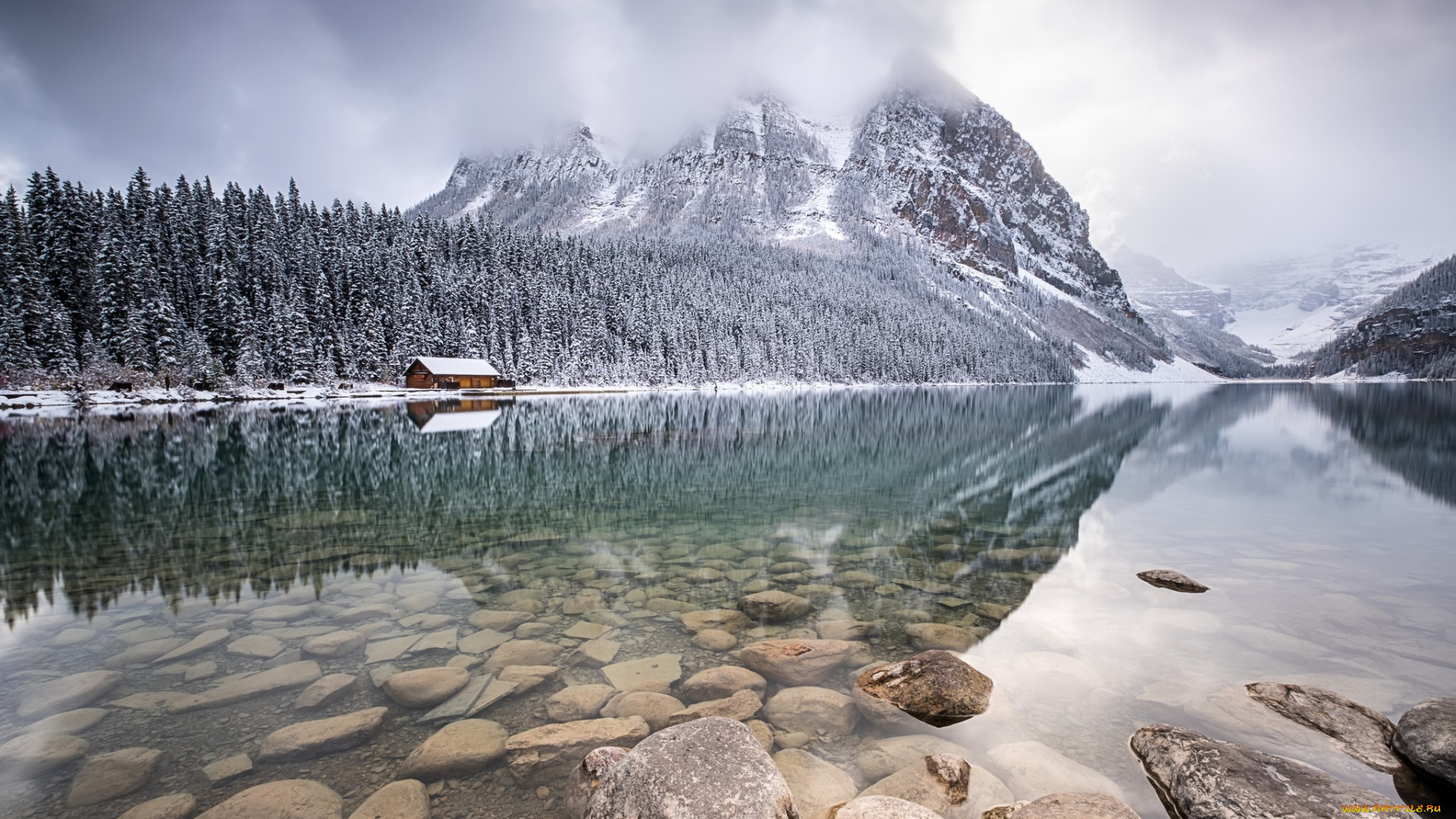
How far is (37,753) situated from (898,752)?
26.6 feet

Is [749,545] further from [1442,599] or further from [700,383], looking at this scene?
[700,383]

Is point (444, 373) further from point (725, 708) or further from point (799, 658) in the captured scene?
point (725, 708)

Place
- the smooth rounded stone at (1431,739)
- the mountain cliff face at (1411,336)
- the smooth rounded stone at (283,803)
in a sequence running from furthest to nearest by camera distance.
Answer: the mountain cliff face at (1411,336)
the smooth rounded stone at (1431,739)
the smooth rounded stone at (283,803)

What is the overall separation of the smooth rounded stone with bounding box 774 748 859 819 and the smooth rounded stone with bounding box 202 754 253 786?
4825 mm

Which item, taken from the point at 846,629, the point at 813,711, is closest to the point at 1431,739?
the point at 813,711

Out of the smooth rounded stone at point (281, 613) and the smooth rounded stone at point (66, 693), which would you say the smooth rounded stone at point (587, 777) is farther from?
the smooth rounded stone at point (281, 613)

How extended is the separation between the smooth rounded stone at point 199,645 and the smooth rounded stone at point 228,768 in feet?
9.71

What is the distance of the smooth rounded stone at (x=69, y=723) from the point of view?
5.67m

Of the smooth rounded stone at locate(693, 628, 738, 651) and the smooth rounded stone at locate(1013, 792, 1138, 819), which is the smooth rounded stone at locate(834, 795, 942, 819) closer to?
the smooth rounded stone at locate(1013, 792, 1138, 819)

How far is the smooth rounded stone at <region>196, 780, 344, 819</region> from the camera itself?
179 inches

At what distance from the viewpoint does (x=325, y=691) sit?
6.55 meters

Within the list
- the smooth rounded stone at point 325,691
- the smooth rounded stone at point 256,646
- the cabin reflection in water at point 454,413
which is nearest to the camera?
the smooth rounded stone at point 325,691

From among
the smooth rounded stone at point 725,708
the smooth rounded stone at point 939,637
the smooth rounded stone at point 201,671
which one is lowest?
the smooth rounded stone at point 939,637

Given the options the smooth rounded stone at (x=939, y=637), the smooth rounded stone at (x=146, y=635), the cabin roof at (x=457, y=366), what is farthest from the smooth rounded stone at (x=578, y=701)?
the cabin roof at (x=457, y=366)
